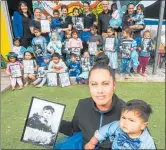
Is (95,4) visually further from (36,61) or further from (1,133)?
(1,133)

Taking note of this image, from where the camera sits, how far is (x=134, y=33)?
23.3 ft

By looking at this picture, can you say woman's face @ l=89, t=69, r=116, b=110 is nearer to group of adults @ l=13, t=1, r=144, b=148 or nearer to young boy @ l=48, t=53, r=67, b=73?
group of adults @ l=13, t=1, r=144, b=148

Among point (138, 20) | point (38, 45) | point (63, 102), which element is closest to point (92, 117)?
point (63, 102)

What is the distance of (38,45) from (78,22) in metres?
1.29

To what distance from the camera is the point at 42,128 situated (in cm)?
221

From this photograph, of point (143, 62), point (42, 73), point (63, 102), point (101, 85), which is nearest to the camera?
point (101, 85)

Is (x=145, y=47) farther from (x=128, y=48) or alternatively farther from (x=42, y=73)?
(x=42, y=73)

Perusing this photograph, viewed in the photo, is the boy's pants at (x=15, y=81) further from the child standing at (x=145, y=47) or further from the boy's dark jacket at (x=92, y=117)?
the boy's dark jacket at (x=92, y=117)

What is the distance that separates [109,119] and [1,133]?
2646mm

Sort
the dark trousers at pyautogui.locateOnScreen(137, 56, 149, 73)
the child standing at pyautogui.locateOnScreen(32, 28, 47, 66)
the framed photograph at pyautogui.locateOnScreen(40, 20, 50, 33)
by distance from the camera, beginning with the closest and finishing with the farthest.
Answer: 1. the child standing at pyautogui.locateOnScreen(32, 28, 47, 66)
2. the framed photograph at pyautogui.locateOnScreen(40, 20, 50, 33)
3. the dark trousers at pyautogui.locateOnScreen(137, 56, 149, 73)

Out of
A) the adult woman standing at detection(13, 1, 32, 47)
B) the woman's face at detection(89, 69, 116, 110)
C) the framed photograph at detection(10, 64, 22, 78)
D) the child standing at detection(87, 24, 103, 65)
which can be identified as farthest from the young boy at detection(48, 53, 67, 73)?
the woman's face at detection(89, 69, 116, 110)

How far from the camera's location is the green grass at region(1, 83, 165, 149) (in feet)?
13.4

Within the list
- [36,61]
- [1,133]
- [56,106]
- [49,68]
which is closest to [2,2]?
[36,61]

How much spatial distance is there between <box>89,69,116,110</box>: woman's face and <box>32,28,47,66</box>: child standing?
494 cm
